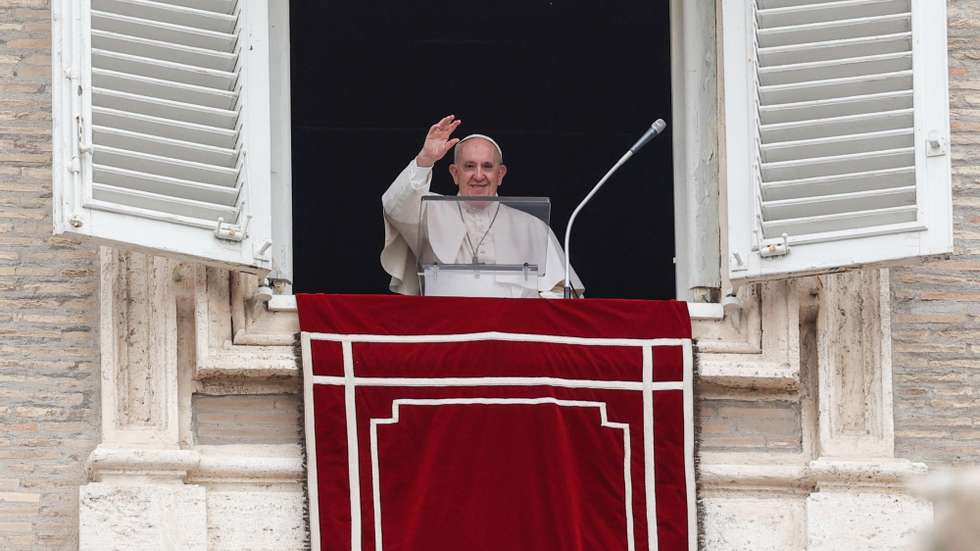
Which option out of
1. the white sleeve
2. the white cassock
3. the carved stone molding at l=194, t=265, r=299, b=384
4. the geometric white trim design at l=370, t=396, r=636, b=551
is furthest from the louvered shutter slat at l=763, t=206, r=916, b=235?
the carved stone molding at l=194, t=265, r=299, b=384

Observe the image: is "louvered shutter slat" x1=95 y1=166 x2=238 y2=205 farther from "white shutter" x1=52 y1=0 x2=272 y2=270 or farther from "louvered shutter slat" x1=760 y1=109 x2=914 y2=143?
"louvered shutter slat" x1=760 y1=109 x2=914 y2=143

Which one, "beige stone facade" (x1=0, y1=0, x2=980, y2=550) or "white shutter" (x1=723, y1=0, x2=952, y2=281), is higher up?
"white shutter" (x1=723, y1=0, x2=952, y2=281)

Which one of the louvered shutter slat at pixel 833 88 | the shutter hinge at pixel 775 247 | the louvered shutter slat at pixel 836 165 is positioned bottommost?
the shutter hinge at pixel 775 247

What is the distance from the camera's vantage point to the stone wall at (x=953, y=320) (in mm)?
5590

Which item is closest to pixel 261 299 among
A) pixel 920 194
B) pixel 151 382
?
pixel 151 382

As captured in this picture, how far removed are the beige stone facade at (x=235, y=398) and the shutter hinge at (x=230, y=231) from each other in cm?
30

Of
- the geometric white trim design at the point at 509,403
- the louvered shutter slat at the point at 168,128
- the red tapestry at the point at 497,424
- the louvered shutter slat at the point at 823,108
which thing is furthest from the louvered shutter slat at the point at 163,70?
the louvered shutter slat at the point at 823,108

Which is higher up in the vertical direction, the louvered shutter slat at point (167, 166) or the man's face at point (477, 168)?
the man's face at point (477, 168)

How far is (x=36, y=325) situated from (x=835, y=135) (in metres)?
2.50

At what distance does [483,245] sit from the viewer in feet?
19.6

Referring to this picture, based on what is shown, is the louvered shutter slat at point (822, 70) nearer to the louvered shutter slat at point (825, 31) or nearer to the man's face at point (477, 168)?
the louvered shutter slat at point (825, 31)

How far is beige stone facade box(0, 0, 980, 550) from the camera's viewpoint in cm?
522

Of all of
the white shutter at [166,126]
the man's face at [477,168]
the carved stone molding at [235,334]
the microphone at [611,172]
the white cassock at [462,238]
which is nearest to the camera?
the white shutter at [166,126]

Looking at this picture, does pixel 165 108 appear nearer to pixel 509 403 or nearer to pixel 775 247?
pixel 509 403
